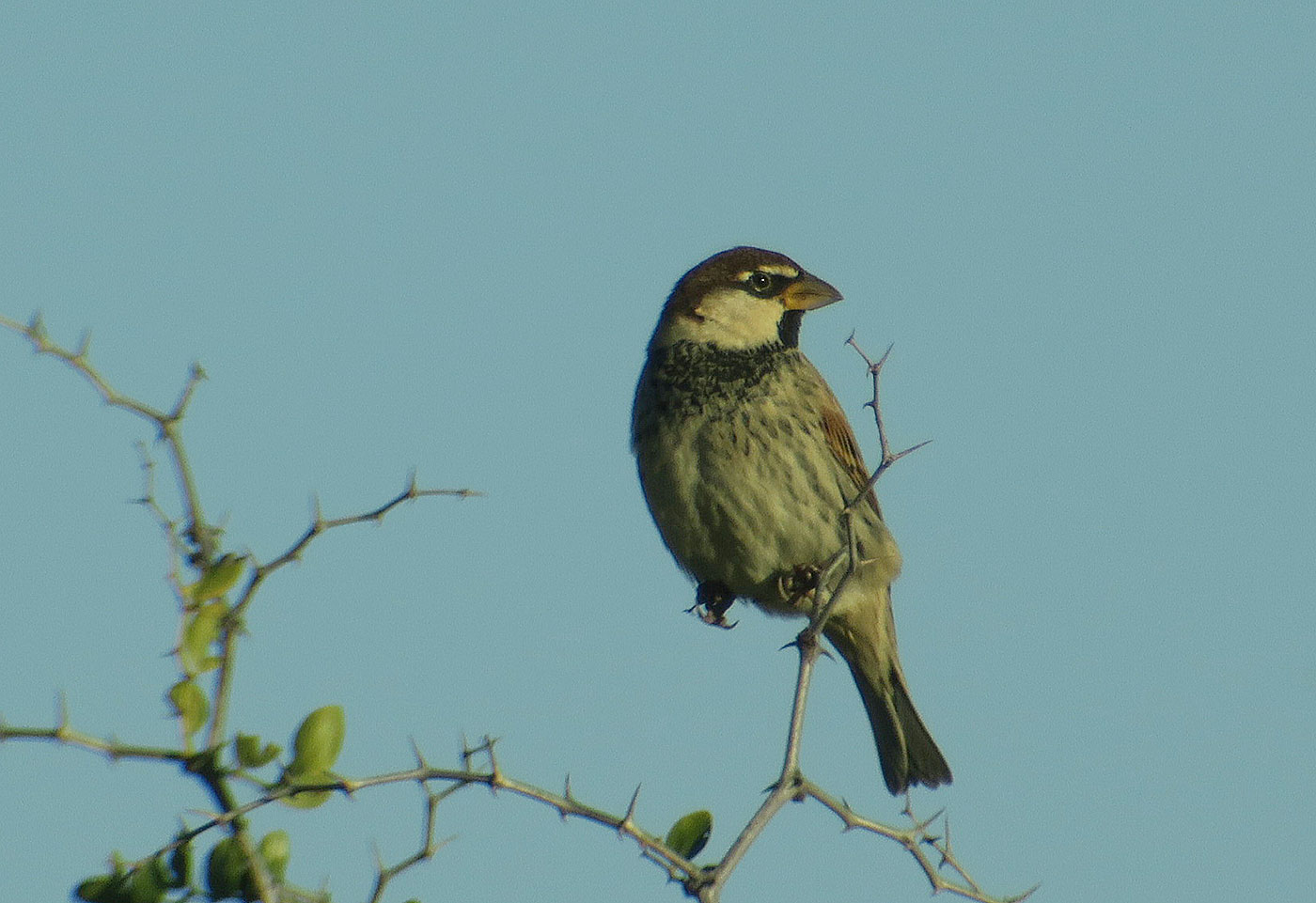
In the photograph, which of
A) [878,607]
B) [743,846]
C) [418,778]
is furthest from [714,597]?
[418,778]

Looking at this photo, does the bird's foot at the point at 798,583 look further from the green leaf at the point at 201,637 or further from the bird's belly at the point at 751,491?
the green leaf at the point at 201,637

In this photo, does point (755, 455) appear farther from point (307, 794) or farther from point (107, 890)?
point (107, 890)

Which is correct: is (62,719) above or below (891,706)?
above

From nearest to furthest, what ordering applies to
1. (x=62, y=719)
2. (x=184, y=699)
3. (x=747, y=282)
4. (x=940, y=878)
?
1. (x=62, y=719)
2. (x=184, y=699)
3. (x=940, y=878)
4. (x=747, y=282)

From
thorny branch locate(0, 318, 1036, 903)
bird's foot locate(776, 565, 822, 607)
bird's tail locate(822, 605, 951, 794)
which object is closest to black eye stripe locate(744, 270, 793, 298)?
bird's foot locate(776, 565, 822, 607)

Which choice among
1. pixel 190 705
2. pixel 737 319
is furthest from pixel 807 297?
pixel 190 705

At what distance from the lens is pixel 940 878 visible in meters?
2.65

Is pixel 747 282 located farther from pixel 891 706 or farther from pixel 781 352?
pixel 891 706

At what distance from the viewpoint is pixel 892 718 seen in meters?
5.54

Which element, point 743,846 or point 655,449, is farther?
point 655,449

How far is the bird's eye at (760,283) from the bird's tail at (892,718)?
1.11 meters

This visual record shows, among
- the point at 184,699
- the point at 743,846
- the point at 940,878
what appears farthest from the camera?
the point at 940,878

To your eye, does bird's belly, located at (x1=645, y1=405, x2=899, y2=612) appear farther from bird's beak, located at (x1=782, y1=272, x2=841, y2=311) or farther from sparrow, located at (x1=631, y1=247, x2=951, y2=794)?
bird's beak, located at (x1=782, y1=272, x2=841, y2=311)

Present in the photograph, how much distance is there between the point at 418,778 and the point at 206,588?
12.8 inches
